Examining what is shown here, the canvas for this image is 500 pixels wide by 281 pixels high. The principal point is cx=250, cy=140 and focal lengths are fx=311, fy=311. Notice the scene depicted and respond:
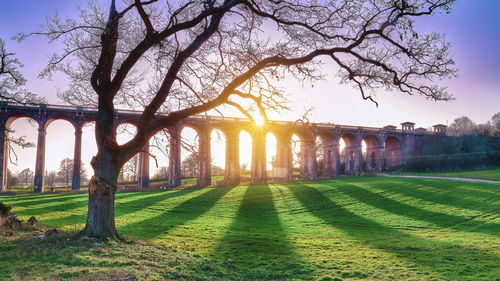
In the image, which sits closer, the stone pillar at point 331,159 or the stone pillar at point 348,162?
the stone pillar at point 331,159

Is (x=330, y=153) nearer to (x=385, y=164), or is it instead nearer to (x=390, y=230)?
(x=385, y=164)

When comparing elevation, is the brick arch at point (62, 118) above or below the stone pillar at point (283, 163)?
above

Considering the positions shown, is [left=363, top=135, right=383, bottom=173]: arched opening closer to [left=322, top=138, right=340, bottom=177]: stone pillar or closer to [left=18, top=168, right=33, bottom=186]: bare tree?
[left=322, top=138, right=340, bottom=177]: stone pillar

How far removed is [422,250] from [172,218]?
13.3m

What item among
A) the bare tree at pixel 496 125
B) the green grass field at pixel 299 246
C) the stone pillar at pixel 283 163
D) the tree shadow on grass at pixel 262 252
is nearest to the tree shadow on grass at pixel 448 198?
the green grass field at pixel 299 246

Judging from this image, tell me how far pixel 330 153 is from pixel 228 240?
51.1m

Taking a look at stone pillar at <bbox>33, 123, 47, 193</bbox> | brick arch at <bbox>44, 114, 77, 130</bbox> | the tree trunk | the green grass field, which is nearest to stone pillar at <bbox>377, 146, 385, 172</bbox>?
the green grass field

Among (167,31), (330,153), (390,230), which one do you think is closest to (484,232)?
(390,230)

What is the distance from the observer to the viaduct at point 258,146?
38375mm

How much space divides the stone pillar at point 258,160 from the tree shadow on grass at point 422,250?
31.2 meters

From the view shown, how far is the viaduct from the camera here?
38.4 meters

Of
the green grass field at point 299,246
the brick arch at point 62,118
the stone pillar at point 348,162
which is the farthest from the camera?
the stone pillar at point 348,162

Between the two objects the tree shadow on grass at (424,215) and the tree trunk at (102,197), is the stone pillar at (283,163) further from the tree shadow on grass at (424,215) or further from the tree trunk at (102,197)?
the tree trunk at (102,197)

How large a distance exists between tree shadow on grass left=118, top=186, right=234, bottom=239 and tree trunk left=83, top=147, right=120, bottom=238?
310 centimetres
